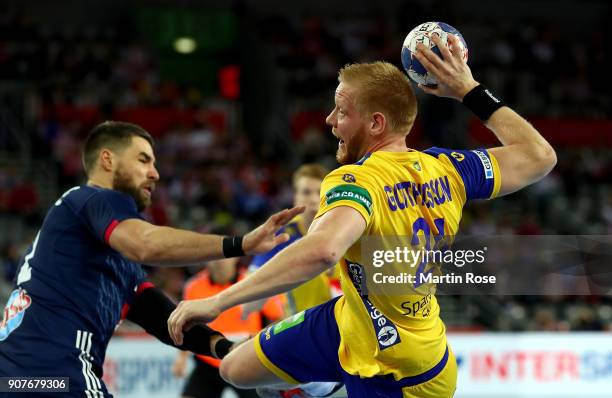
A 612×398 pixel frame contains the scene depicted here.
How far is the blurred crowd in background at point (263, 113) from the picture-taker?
645 inches

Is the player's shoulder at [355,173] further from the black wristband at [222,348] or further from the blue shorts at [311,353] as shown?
the black wristband at [222,348]

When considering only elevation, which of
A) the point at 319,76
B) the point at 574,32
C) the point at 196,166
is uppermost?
the point at 574,32

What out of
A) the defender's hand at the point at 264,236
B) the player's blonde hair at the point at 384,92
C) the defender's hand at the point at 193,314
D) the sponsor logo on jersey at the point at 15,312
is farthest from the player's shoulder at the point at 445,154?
the sponsor logo on jersey at the point at 15,312

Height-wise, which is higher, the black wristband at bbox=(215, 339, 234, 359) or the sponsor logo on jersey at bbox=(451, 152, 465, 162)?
the sponsor logo on jersey at bbox=(451, 152, 465, 162)

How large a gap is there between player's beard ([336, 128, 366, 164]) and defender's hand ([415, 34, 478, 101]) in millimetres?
469

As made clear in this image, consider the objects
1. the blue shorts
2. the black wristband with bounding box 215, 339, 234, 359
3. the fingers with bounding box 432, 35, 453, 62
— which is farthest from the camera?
the black wristband with bounding box 215, 339, 234, 359

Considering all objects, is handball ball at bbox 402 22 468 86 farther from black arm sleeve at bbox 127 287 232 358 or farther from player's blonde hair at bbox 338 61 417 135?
black arm sleeve at bbox 127 287 232 358

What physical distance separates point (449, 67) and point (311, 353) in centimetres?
164

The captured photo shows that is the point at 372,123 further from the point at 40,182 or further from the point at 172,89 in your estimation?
the point at 172,89

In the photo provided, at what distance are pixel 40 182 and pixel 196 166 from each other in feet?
9.95

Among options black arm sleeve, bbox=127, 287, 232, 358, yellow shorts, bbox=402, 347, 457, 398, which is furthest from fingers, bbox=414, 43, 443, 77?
black arm sleeve, bbox=127, 287, 232, 358

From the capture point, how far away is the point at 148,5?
82.2 feet

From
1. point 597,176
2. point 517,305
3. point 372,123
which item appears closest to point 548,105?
point 597,176

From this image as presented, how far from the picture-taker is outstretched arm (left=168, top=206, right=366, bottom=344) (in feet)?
12.9
